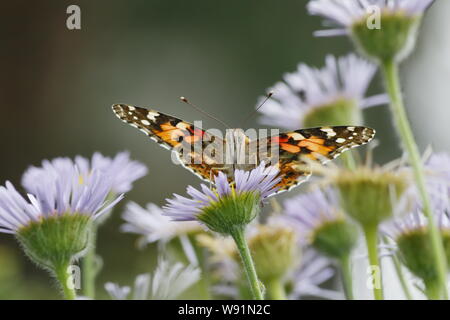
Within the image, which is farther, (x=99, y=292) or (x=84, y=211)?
(x=99, y=292)

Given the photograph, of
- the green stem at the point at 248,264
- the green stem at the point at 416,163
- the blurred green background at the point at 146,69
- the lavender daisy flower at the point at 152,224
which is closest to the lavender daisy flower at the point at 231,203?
the green stem at the point at 248,264

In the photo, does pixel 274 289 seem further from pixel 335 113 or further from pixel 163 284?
pixel 335 113

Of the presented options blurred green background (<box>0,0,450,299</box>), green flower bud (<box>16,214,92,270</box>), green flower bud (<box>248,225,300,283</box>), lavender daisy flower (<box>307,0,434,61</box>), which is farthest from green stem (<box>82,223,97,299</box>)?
blurred green background (<box>0,0,450,299</box>)

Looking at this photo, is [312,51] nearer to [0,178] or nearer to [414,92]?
[0,178]

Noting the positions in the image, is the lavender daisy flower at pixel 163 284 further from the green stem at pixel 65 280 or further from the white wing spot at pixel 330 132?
the white wing spot at pixel 330 132

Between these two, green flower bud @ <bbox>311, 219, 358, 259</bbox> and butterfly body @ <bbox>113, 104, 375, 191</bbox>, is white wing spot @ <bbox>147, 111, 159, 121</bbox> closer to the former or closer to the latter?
butterfly body @ <bbox>113, 104, 375, 191</bbox>
